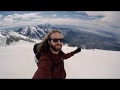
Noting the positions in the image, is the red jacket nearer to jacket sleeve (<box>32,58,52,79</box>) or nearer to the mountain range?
jacket sleeve (<box>32,58,52,79</box>)

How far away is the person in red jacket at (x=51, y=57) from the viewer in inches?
117

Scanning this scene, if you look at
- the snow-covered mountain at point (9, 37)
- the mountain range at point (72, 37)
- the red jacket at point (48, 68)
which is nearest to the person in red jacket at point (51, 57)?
the red jacket at point (48, 68)

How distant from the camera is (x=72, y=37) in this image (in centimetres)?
320

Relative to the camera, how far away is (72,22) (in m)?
3.25

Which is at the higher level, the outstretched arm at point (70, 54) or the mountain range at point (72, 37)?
the mountain range at point (72, 37)

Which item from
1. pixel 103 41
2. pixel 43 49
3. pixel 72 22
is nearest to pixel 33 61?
pixel 43 49

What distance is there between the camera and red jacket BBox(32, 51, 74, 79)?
2.97 m

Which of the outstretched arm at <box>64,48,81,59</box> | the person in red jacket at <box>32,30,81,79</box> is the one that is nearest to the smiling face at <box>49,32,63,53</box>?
the person in red jacket at <box>32,30,81,79</box>

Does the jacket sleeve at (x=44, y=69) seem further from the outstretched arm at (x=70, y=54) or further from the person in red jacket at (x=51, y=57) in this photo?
the outstretched arm at (x=70, y=54)

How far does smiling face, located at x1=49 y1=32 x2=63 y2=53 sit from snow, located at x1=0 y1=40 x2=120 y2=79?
9 centimetres

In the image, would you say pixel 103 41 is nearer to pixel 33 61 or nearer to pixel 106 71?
pixel 106 71

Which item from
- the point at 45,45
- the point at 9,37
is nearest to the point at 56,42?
the point at 45,45

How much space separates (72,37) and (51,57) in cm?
45
